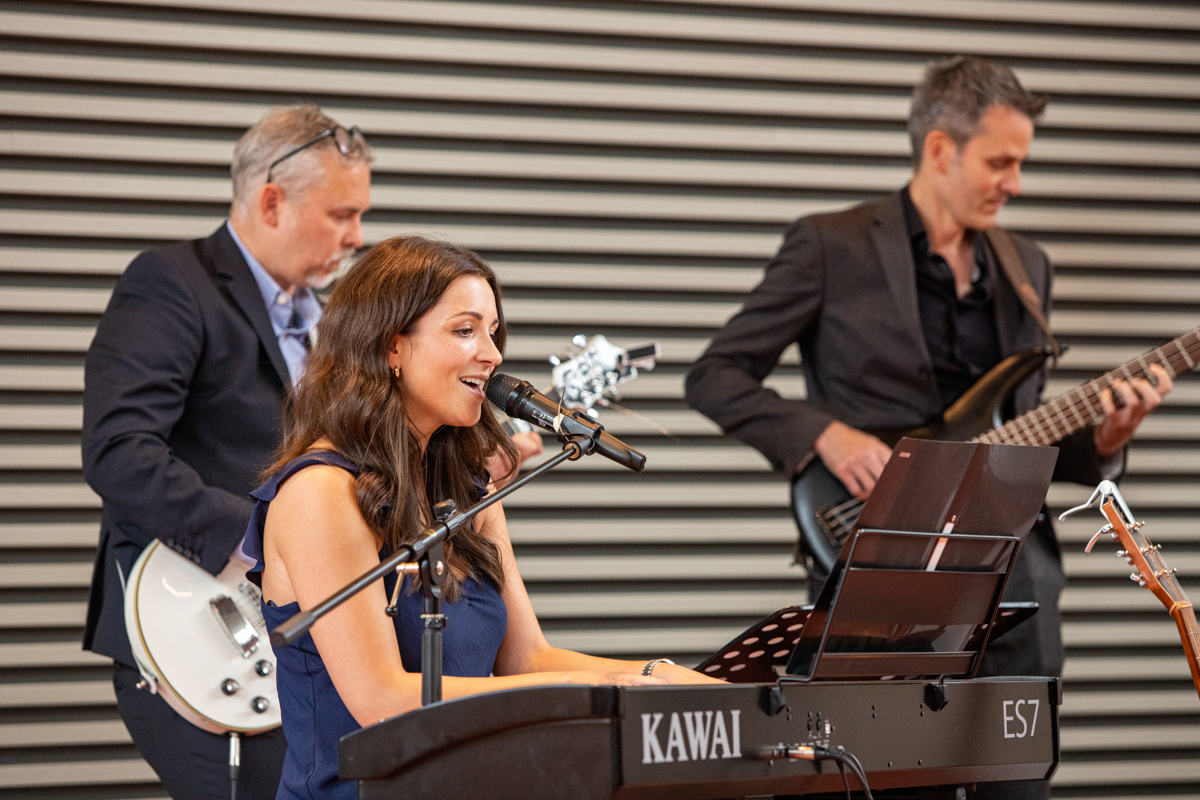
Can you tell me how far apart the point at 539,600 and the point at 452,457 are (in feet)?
5.97

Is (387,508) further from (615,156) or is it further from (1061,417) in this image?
(615,156)

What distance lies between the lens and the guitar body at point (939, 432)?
3045mm

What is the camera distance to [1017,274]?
331 centimetres

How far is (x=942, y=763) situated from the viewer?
5.75 ft

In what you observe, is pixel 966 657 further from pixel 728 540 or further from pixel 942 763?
pixel 728 540

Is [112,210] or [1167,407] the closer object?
[112,210]

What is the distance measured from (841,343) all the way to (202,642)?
1802mm

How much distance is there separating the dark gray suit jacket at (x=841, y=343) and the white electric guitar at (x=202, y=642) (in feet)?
4.43

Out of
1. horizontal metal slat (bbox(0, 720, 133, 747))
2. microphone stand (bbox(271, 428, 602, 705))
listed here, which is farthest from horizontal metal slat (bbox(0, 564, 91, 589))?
microphone stand (bbox(271, 428, 602, 705))

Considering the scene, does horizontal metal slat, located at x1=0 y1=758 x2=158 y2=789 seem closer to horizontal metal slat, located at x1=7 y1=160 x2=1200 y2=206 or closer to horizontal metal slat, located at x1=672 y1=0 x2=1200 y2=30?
horizontal metal slat, located at x1=7 y1=160 x2=1200 y2=206

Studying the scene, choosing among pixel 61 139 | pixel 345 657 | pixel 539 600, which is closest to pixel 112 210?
pixel 61 139

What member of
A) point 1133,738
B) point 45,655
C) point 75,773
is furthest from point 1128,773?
point 45,655

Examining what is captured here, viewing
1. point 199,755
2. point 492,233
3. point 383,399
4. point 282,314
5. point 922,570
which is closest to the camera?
point 922,570

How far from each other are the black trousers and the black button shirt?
1.94m
